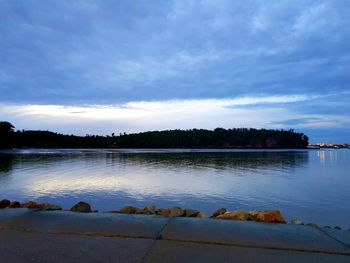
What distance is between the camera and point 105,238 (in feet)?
18.1

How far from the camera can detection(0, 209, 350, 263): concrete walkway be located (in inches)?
184

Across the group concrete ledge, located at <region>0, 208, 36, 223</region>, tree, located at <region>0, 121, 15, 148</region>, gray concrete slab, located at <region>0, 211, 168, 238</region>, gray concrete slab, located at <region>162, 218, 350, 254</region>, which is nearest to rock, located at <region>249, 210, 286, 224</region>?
gray concrete slab, located at <region>162, 218, 350, 254</region>

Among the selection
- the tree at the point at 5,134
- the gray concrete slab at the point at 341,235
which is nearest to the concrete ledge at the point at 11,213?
the gray concrete slab at the point at 341,235

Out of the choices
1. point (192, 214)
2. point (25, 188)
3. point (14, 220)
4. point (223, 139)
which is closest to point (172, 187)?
point (25, 188)

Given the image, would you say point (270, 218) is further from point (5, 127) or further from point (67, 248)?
point (5, 127)

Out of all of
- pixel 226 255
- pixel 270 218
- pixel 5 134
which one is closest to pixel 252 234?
pixel 226 255

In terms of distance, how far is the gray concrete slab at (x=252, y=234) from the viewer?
17.1 feet

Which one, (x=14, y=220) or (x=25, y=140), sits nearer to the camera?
(x=14, y=220)

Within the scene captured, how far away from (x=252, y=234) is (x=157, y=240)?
1.52 meters

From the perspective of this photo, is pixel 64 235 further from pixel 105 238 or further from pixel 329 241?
pixel 329 241

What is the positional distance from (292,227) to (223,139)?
187612 millimetres

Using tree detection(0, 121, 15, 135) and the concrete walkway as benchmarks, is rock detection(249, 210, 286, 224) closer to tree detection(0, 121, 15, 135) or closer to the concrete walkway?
the concrete walkway

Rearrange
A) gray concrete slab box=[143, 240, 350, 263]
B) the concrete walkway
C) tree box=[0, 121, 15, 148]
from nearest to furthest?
gray concrete slab box=[143, 240, 350, 263] → the concrete walkway → tree box=[0, 121, 15, 148]

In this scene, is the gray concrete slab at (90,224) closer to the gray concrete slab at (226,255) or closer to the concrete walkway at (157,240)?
the concrete walkway at (157,240)
